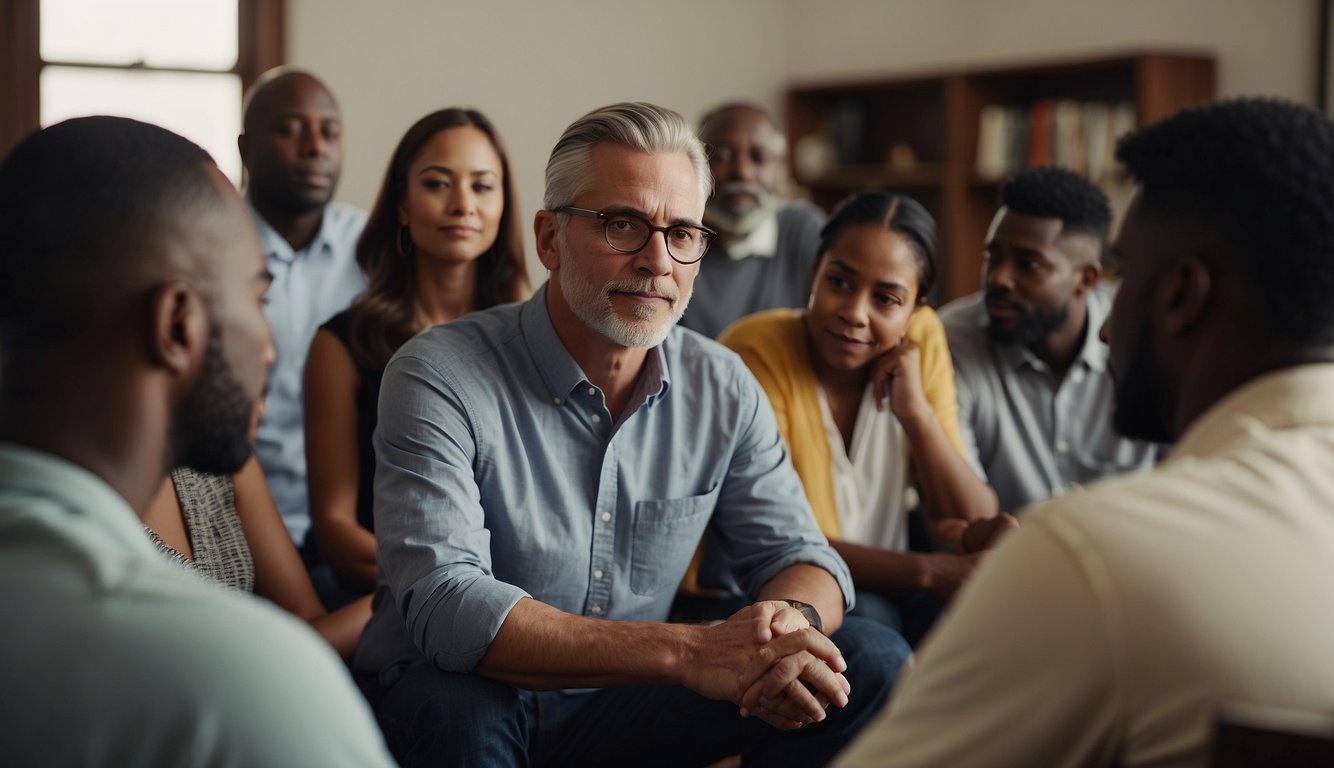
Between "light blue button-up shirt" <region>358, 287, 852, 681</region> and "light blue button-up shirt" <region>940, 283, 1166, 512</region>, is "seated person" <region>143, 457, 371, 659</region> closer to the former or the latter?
"light blue button-up shirt" <region>358, 287, 852, 681</region>

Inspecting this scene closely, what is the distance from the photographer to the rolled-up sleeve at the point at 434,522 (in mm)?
1668

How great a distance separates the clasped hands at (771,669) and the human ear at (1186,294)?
76 centimetres

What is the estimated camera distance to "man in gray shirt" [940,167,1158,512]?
2828 mm

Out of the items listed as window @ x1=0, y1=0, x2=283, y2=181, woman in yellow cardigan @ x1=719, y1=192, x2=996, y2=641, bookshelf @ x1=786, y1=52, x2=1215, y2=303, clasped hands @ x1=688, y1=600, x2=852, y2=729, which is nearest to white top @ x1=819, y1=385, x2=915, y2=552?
woman in yellow cardigan @ x1=719, y1=192, x2=996, y2=641

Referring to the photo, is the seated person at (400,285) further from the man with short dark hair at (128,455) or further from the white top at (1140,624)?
the white top at (1140,624)

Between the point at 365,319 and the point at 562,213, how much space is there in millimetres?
671

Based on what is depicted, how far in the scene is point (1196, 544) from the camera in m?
0.90

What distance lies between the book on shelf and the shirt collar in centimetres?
364

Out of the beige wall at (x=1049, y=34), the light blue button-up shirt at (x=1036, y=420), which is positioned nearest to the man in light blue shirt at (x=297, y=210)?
the light blue button-up shirt at (x=1036, y=420)

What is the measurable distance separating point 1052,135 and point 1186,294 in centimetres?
462

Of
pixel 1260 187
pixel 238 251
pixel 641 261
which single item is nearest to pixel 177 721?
pixel 238 251

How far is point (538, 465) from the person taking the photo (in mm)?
1875

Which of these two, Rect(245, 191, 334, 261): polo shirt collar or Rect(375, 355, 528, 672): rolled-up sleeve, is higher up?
Rect(245, 191, 334, 261): polo shirt collar

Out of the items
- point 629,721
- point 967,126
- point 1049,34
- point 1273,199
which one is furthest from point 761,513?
point 1049,34
